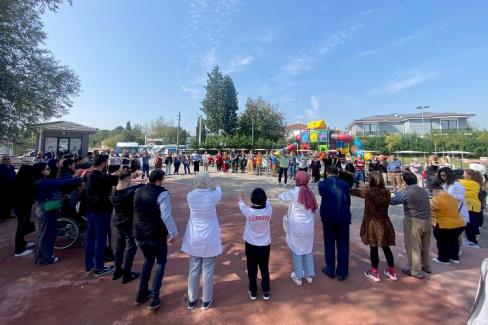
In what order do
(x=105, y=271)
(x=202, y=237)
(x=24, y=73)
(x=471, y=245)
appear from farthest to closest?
(x=24, y=73)
(x=471, y=245)
(x=105, y=271)
(x=202, y=237)

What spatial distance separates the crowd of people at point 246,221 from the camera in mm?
2986

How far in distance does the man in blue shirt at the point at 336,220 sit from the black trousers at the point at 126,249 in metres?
2.81

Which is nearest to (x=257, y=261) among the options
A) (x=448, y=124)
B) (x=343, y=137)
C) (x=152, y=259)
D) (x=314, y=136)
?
(x=152, y=259)

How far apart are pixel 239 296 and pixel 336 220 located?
1722mm

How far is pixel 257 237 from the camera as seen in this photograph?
3.09 m

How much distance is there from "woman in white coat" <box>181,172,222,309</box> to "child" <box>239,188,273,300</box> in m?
0.42

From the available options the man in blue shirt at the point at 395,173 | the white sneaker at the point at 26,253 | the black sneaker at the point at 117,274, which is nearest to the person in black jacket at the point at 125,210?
the black sneaker at the point at 117,274

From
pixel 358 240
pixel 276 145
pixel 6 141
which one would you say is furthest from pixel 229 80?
pixel 358 240

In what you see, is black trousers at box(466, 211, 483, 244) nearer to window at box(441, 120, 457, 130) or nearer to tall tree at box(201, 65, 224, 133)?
tall tree at box(201, 65, 224, 133)

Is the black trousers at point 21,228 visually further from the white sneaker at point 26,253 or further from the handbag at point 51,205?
the handbag at point 51,205

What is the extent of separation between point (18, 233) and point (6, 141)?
8.21 meters

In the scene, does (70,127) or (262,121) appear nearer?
(70,127)

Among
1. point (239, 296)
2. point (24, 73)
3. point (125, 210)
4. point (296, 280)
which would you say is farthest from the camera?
point (24, 73)

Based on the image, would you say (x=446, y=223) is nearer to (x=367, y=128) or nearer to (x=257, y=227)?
(x=257, y=227)
